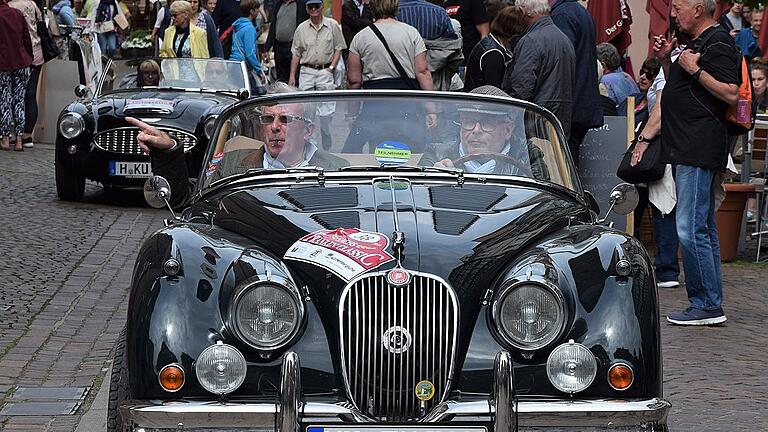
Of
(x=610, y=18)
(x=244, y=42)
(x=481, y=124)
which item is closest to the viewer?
(x=481, y=124)

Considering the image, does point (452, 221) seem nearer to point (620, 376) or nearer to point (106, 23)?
point (620, 376)

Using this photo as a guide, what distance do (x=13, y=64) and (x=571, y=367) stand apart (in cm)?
1445

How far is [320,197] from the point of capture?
5293mm

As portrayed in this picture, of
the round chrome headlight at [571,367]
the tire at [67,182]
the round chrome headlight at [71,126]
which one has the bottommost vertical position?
the tire at [67,182]

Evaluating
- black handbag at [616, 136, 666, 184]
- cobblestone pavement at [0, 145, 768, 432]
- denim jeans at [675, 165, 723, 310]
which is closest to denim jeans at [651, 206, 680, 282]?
cobblestone pavement at [0, 145, 768, 432]

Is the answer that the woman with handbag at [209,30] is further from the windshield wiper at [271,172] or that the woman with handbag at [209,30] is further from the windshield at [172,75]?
the windshield wiper at [271,172]

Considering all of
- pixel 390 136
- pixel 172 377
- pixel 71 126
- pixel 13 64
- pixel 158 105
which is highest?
pixel 390 136

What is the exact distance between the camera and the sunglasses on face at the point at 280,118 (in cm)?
591

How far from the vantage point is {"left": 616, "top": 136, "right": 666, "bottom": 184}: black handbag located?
32.0 feet

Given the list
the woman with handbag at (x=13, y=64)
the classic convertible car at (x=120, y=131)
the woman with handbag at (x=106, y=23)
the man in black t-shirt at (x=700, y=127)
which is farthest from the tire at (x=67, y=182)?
the woman with handbag at (x=106, y=23)

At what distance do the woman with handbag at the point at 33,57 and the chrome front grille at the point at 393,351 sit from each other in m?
14.6

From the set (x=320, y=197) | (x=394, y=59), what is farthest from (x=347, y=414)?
(x=394, y=59)

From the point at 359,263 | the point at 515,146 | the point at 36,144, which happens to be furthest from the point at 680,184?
the point at 36,144

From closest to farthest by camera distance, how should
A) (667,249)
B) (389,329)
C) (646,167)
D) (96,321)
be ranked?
1. (389,329)
2. (96,321)
3. (646,167)
4. (667,249)
